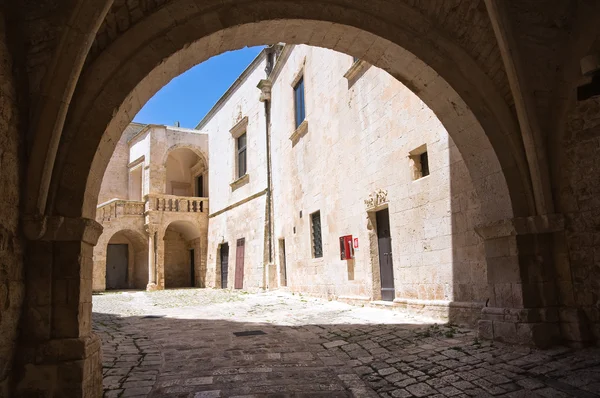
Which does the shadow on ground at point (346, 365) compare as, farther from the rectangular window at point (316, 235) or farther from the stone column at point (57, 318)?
the rectangular window at point (316, 235)

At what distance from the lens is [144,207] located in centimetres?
1911

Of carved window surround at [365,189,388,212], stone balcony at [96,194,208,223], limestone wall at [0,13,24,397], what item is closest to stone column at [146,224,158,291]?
stone balcony at [96,194,208,223]

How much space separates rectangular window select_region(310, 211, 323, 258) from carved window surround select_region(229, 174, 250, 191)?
5.55 metres

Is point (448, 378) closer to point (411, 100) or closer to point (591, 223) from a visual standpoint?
point (591, 223)

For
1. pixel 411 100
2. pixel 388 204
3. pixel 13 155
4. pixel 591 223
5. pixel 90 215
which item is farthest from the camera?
pixel 388 204

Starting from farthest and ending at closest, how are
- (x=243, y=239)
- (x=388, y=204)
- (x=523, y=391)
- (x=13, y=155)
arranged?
(x=243, y=239) → (x=388, y=204) → (x=523, y=391) → (x=13, y=155)

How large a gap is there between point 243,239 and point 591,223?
13035mm

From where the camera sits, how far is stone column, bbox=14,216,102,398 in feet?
10.6

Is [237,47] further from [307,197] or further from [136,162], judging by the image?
[136,162]

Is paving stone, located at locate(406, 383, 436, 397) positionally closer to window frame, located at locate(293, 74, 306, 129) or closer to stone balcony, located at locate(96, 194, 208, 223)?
window frame, located at locate(293, 74, 306, 129)

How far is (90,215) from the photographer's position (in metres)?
3.82

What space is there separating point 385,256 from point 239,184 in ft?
32.4

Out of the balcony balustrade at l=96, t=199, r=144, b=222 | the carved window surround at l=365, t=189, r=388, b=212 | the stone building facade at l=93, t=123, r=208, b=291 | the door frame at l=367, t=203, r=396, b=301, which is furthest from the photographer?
the stone building facade at l=93, t=123, r=208, b=291

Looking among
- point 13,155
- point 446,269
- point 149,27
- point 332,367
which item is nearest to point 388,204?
point 446,269
